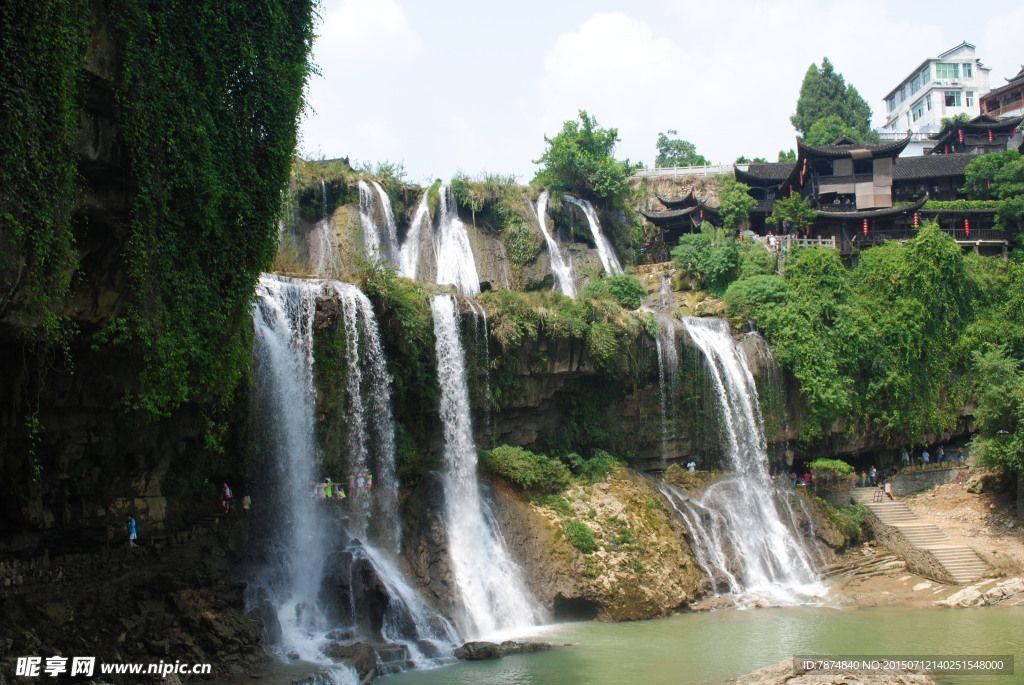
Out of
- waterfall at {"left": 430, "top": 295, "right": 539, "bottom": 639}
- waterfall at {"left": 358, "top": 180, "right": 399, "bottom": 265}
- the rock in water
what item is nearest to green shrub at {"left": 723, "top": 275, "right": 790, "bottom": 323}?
waterfall at {"left": 358, "top": 180, "right": 399, "bottom": 265}

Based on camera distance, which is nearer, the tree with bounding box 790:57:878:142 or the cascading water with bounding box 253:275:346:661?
the cascading water with bounding box 253:275:346:661

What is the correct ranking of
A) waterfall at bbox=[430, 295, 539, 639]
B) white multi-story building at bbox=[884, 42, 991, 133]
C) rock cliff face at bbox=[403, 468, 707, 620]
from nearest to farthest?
waterfall at bbox=[430, 295, 539, 639]
rock cliff face at bbox=[403, 468, 707, 620]
white multi-story building at bbox=[884, 42, 991, 133]

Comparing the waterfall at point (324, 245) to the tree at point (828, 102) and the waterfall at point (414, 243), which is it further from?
the tree at point (828, 102)

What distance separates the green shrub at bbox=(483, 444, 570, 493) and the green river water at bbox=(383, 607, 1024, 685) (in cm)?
424

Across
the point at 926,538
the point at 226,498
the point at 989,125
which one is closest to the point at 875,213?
the point at 989,125

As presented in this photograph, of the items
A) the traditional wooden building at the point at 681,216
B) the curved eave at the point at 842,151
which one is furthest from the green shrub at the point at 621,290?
the curved eave at the point at 842,151

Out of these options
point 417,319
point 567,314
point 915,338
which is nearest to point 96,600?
point 417,319

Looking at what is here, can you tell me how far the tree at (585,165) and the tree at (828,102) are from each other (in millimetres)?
25710

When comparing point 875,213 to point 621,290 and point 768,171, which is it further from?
point 621,290

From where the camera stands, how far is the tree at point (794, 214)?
4053 centimetres

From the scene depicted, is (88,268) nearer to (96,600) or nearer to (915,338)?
(96,600)

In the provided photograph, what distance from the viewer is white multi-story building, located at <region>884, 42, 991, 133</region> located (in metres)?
67.9

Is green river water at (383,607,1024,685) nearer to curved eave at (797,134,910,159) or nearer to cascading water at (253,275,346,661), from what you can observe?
cascading water at (253,275,346,661)

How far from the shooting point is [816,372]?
3034 centimetres
